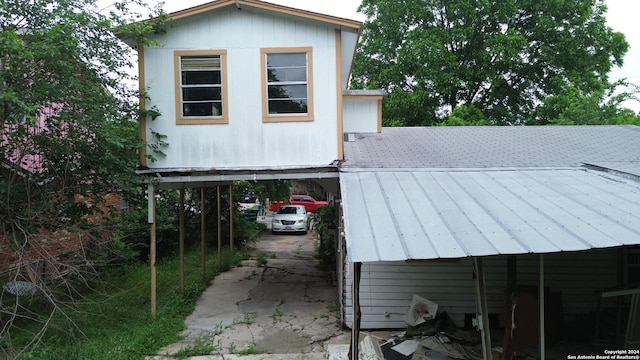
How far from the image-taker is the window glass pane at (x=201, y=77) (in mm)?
6848

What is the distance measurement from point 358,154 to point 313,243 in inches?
358

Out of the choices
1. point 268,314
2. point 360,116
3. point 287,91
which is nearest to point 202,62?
point 287,91

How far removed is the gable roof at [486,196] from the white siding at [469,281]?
1860 millimetres

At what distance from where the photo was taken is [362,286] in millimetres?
6941

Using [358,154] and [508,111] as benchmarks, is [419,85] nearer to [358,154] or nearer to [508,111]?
[508,111]

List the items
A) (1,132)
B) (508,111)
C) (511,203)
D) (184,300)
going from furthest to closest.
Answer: (508,111), (184,300), (1,132), (511,203)

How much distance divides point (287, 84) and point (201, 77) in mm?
1582

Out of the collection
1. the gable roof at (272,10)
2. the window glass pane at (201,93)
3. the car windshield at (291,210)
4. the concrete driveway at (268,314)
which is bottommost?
the concrete driveway at (268,314)

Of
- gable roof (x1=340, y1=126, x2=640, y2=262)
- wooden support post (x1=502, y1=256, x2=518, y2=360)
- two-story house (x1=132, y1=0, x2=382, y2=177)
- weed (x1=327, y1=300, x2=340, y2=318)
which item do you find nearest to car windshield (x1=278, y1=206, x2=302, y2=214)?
gable roof (x1=340, y1=126, x2=640, y2=262)

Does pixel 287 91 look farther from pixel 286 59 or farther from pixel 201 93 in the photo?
pixel 201 93

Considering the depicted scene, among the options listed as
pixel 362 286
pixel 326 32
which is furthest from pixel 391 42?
pixel 362 286

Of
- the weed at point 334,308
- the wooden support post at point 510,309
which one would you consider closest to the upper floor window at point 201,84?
the weed at point 334,308

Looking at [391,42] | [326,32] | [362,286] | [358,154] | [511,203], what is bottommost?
[362,286]

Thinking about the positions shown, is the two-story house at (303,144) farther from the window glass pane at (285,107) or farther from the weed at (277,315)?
the weed at (277,315)
